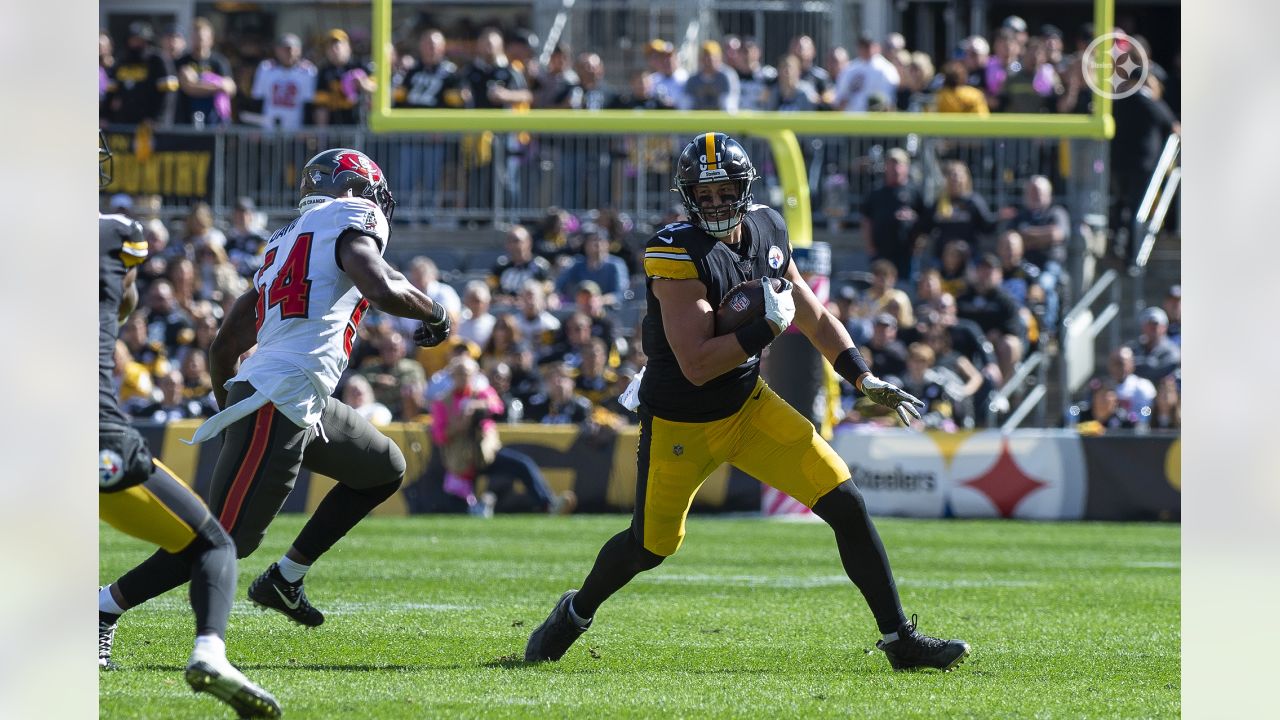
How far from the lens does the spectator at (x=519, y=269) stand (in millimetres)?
16516

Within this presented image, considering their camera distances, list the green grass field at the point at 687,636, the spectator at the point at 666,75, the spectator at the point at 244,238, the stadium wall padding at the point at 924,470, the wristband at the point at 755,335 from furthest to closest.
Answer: the spectator at the point at 244,238 < the spectator at the point at 666,75 < the stadium wall padding at the point at 924,470 < the wristband at the point at 755,335 < the green grass field at the point at 687,636

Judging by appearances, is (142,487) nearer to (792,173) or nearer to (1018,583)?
(1018,583)

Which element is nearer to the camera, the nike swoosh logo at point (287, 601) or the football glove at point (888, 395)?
the football glove at point (888, 395)

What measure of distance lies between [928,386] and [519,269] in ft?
14.3

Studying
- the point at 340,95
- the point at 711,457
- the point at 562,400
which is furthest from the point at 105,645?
the point at 340,95

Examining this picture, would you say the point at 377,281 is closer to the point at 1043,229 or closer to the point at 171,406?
the point at 171,406

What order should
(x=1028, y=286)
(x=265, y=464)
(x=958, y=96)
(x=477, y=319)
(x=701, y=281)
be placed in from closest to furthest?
(x=265, y=464) → (x=701, y=281) → (x=477, y=319) → (x=1028, y=286) → (x=958, y=96)

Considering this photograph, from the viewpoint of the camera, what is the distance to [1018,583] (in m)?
9.13

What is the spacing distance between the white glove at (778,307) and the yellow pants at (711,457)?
0.45 meters

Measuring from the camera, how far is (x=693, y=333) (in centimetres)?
562

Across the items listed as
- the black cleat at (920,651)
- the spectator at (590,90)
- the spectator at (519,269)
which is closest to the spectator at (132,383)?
the spectator at (519,269)

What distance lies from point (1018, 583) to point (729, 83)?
850 centimetres

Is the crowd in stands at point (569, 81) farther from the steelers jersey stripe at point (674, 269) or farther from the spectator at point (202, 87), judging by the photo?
the steelers jersey stripe at point (674, 269)
